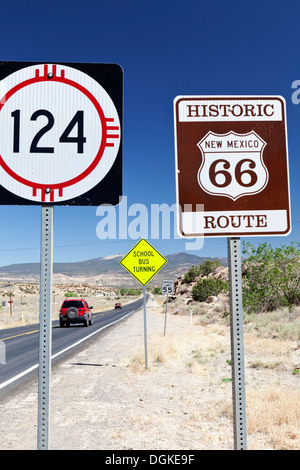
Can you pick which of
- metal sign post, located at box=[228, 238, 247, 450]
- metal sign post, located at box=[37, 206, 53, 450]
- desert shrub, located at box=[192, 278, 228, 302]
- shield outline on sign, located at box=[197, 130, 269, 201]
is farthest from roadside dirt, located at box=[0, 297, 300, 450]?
desert shrub, located at box=[192, 278, 228, 302]

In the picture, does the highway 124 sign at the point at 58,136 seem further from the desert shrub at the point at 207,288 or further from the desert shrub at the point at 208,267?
the desert shrub at the point at 208,267

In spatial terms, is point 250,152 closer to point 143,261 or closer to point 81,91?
point 81,91

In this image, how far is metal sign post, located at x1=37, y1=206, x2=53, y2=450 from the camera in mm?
2180

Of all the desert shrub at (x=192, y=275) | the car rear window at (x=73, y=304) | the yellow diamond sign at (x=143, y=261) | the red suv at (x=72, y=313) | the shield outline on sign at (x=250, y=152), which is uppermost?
the shield outline on sign at (x=250, y=152)

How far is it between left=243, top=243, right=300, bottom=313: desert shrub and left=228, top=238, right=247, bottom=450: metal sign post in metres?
19.9

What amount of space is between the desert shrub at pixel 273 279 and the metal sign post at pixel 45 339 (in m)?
20.5

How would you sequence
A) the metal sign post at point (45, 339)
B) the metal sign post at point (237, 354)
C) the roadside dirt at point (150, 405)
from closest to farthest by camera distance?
the metal sign post at point (45, 339)
the metal sign post at point (237, 354)
the roadside dirt at point (150, 405)

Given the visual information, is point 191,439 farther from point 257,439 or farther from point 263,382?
point 263,382

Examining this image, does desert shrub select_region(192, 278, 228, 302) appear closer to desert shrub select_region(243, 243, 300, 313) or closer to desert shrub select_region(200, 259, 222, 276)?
desert shrub select_region(200, 259, 222, 276)

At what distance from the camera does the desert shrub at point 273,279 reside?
2180 centimetres

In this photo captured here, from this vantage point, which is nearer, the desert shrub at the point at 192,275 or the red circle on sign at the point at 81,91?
A: the red circle on sign at the point at 81,91

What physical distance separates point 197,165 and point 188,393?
22.2ft

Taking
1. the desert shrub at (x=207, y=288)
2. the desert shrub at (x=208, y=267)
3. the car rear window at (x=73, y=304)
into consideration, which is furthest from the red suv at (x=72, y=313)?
the desert shrub at (x=208, y=267)
